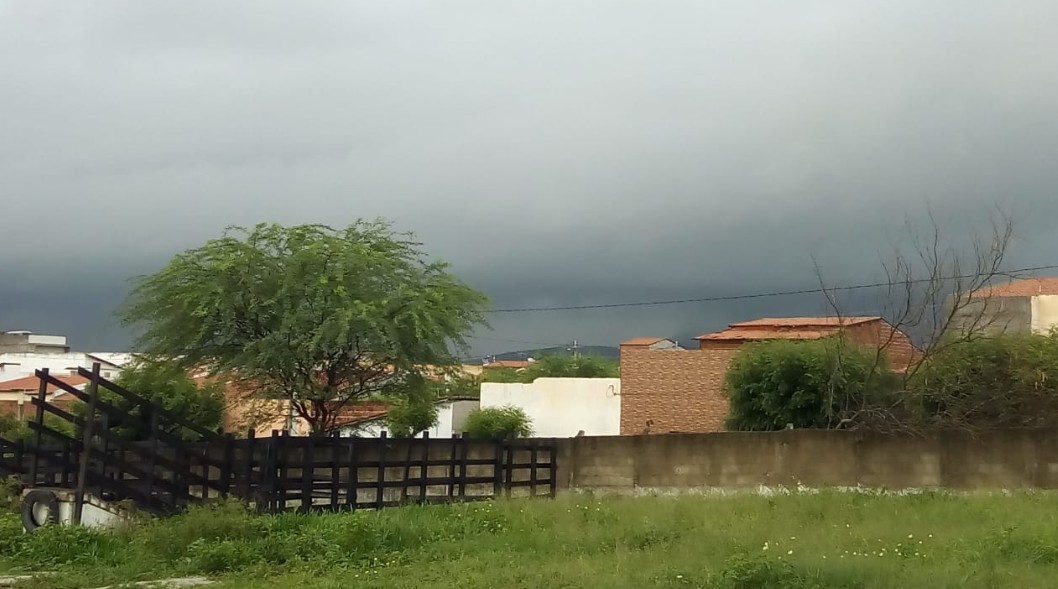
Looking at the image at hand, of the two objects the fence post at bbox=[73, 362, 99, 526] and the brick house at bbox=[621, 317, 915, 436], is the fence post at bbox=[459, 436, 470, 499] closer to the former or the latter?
the fence post at bbox=[73, 362, 99, 526]

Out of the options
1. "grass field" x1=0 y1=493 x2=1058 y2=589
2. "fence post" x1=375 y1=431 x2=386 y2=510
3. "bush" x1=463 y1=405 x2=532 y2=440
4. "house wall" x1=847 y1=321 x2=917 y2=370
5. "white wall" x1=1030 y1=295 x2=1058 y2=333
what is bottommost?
"grass field" x1=0 y1=493 x2=1058 y2=589

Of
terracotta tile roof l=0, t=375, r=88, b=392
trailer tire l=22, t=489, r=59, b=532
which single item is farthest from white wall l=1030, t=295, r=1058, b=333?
terracotta tile roof l=0, t=375, r=88, b=392

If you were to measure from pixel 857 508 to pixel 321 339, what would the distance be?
13018 millimetres

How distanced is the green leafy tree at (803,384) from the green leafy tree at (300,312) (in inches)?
317

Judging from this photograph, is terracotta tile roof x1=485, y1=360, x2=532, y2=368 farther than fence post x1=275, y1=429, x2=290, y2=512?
Yes

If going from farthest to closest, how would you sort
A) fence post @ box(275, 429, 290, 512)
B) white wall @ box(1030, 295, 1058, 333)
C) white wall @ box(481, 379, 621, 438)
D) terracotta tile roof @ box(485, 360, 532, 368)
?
1. terracotta tile roof @ box(485, 360, 532, 368)
2. white wall @ box(481, 379, 621, 438)
3. white wall @ box(1030, 295, 1058, 333)
4. fence post @ box(275, 429, 290, 512)

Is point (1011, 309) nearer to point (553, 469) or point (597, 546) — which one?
point (553, 469)

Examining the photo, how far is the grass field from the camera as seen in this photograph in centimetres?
1105

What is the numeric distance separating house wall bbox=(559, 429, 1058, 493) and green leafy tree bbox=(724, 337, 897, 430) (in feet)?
6.33

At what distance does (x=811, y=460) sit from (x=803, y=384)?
589 cm

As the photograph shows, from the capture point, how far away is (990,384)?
23.0m

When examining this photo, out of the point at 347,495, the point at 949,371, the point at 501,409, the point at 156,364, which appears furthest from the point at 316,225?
the point at 501,409

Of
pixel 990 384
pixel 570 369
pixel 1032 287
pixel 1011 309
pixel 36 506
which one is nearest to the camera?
pixel 36 506

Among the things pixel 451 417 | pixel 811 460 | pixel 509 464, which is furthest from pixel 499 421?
pixel 811 460
